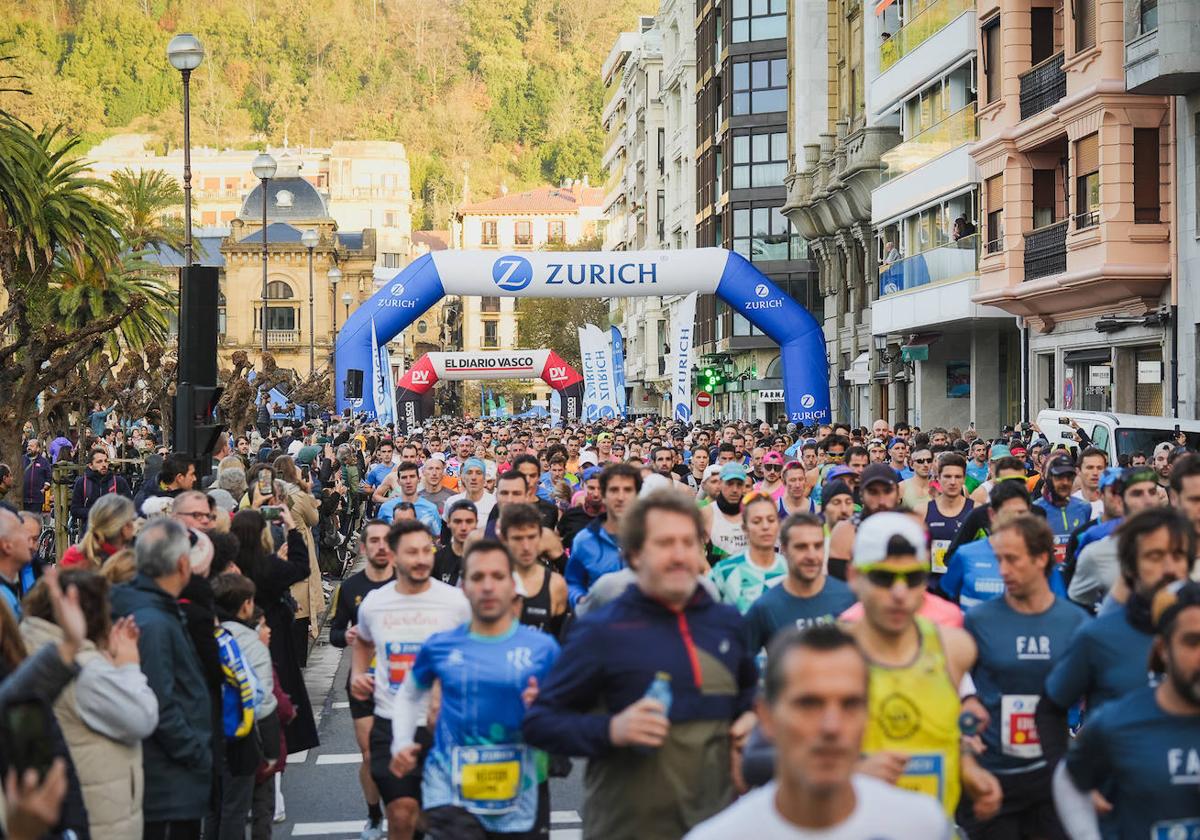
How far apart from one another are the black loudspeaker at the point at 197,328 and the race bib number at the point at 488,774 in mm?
8964

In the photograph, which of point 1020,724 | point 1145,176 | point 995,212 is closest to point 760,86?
point 995,212

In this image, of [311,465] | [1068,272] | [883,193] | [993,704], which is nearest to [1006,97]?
[1068,272]

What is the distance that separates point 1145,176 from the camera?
84.9 ft

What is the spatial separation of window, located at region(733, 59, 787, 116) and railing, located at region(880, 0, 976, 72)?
76.5 ft

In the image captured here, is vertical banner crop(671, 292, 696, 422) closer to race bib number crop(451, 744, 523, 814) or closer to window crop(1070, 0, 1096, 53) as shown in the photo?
window crop(1070, 0, 1096, 53)

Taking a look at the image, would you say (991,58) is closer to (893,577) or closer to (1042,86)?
(1042,86)

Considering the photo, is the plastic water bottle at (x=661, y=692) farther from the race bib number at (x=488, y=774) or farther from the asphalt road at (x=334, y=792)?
the asphalt road at (x=334, y=792)

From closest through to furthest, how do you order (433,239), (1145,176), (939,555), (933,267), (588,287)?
1. (939,555)
2. (1145,176)
3. (588,287)
4. (933,267)
5. (433,239)

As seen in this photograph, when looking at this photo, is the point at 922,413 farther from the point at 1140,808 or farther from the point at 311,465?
the point at 1140,808

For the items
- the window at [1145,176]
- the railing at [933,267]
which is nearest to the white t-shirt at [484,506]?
the window at [1145,176]

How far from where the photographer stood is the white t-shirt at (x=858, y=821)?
137 inches

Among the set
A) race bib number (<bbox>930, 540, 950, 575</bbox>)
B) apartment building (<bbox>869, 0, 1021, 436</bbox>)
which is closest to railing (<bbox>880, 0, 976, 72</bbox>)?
apartment building (<bbox>869, 0, 1021, 436</bbox>)

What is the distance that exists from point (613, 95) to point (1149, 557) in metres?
100

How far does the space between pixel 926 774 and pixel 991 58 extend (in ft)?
90.1
